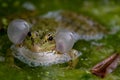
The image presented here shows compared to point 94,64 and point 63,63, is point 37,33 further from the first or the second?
point 94,64

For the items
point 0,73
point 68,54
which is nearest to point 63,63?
point 68,54

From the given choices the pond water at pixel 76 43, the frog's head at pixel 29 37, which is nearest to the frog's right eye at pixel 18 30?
the frog's head at pixel 29 37

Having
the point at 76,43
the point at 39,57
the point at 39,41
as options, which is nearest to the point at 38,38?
the point at 39,41

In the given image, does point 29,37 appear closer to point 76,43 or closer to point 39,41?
point 39,41

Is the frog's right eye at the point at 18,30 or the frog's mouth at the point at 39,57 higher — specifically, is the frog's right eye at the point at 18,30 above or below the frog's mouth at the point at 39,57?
above

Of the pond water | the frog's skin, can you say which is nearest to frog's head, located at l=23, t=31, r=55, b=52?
the frog's skin

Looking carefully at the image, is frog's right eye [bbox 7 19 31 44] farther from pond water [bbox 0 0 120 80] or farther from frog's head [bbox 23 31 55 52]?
pond water [bbox 0 0 120 80]

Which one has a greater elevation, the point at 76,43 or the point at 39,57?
the point at 76,43

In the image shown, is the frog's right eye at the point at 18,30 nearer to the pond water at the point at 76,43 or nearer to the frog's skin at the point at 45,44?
the frog's skin at the point at 45,44
